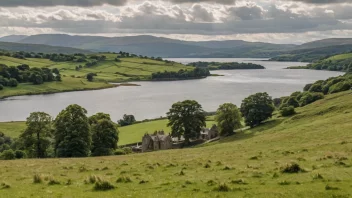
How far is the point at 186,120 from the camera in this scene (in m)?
78.9

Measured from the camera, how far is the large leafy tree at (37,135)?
5512 cm

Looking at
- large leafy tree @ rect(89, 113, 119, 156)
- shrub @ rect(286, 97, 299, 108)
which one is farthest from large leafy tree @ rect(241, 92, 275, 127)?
large leafy tree @ rect(89, 113, 119, 156)

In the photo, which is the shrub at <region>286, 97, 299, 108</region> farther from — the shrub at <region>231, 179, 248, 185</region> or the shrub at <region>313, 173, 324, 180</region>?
the shrub at <region>231, 179, 248, 185</region>

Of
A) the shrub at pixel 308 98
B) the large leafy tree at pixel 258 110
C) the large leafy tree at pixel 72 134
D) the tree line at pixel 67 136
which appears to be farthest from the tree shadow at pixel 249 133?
the shrub at pixel 308 98

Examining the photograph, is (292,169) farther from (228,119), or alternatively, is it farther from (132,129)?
(132,129)

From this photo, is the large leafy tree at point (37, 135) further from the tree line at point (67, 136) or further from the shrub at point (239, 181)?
the shrub at point (239, 181)

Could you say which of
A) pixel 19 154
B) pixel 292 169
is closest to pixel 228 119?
pixel 19 154

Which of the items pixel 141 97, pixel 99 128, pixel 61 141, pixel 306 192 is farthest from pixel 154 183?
pixel 141 97

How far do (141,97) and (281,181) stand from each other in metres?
160

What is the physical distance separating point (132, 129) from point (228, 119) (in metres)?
29.5

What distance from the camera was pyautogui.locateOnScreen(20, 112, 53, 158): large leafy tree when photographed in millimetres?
55125

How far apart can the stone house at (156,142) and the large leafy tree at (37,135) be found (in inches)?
880

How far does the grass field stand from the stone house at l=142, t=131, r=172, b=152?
606 centimetres

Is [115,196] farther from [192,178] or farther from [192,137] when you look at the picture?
[192,137]
